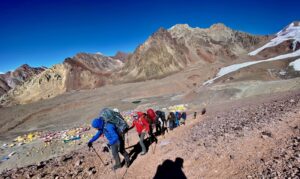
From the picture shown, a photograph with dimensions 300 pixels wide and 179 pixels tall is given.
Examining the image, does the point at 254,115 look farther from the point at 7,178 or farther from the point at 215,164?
the point at 7,178

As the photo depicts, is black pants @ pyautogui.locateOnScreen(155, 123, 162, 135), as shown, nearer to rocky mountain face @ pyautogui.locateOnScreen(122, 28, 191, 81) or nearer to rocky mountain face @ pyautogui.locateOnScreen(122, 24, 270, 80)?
rocky mountain face @ pyautogui.locateOnScreen(122, 24, 270, 80)

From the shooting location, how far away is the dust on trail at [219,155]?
6.11 meters

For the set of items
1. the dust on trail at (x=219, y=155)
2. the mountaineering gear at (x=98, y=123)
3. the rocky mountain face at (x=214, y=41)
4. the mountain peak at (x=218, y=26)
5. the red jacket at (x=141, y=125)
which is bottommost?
the dust on trail at (x=219, y=155)

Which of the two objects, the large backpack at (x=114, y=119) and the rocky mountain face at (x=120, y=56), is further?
the rocky mountain face at (x=120, y=56)

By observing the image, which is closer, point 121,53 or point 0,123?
point 0,123

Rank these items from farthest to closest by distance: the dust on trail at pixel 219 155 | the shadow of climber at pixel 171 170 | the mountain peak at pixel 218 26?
the mountain peak at pixel 218 26
the shadow of climber at pixel 171 170
the dust on trail at pixel 219 155

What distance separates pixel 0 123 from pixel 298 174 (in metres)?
48.2

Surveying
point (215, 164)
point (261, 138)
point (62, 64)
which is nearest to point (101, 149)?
point (215, 164)

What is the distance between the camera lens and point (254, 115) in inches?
404

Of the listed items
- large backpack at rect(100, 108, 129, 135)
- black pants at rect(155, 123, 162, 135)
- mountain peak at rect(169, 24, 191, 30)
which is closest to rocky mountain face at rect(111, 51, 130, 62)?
mountain peak at rect(169, 24, 191, 30)

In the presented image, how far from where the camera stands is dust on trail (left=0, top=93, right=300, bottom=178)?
241 inches

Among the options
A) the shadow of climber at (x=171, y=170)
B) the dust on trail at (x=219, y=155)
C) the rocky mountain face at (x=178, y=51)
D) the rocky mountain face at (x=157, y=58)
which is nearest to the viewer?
the dust on trail at (x=219, y=155)

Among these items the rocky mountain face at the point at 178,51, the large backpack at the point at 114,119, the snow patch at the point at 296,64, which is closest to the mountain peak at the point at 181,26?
the rocky mountain face at the point at 178,51

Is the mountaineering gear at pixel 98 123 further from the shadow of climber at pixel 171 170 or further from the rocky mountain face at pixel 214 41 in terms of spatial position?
the rocky mountain face at pixel 214 41
